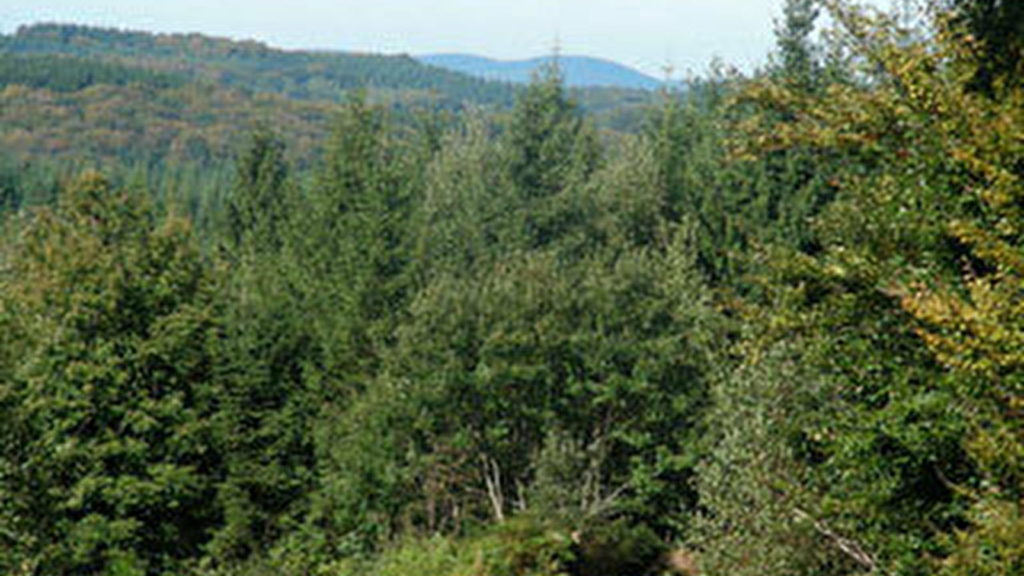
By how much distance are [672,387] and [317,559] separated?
12142 mm

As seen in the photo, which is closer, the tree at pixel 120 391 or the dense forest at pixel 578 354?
the dense forest at pixel 578 354

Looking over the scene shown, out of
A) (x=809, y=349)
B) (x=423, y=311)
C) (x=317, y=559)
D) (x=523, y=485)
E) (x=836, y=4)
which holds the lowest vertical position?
(x=317, y=559)

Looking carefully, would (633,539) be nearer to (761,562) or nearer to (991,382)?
(761,562)

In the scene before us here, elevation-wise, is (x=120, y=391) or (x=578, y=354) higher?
(x=578, y=354)

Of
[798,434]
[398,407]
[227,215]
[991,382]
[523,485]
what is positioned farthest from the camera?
[227,215]

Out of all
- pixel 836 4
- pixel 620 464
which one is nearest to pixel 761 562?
pixel 836 4

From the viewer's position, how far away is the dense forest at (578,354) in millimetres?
12164

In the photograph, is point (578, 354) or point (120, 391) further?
point (120, 391)

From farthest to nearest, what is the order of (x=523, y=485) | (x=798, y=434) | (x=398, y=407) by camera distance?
(x=523, y=485)
(x=398, y=407)
(x=798, y=434)

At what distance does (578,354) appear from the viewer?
29125 mm

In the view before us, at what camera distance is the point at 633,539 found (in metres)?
28.2

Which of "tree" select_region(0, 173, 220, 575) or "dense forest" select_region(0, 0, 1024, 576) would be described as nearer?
"dense forest" select_region(0, 0, 1024, 576)

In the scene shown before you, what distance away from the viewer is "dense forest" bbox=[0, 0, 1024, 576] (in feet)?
39.9

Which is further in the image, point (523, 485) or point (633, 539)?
point (523, 485)
